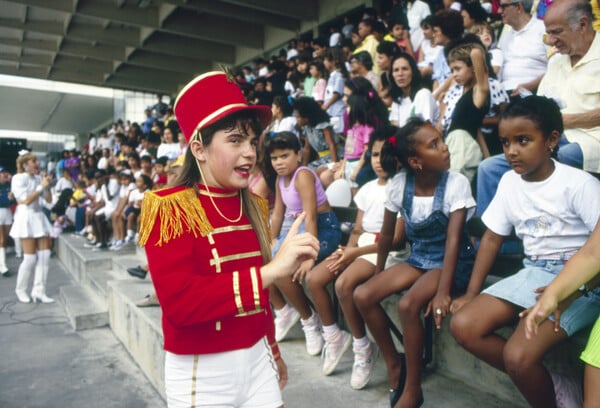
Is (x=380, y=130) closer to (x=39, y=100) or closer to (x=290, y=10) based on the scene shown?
(x=290, y=10)

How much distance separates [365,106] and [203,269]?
3.88m

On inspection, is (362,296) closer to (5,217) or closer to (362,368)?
(362,368)

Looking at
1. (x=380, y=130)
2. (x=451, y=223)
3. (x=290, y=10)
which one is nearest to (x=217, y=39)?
(x=290, y=10)

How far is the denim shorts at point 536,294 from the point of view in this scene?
1.90m

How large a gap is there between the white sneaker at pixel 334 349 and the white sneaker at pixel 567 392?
4.44 ft

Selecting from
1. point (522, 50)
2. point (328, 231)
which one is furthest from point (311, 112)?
point (328, 231)

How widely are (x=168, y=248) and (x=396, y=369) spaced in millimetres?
1675

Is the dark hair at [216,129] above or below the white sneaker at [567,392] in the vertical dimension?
above

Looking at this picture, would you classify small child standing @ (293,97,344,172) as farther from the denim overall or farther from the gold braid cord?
the gold braid cord

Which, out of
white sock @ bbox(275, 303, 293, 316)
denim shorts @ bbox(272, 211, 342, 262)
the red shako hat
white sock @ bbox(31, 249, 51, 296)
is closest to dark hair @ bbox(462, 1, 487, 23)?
denim shorts @ bbox(272, 211, 342, 262)

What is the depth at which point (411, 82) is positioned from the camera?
500 cm

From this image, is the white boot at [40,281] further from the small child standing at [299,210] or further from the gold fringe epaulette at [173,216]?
the gold fringe epaulette at [173,216]

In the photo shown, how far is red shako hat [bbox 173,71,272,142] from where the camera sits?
154 centimetres

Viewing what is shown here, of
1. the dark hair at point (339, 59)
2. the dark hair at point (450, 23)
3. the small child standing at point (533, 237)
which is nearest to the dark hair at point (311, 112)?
the dark hair at point (339, 59)
